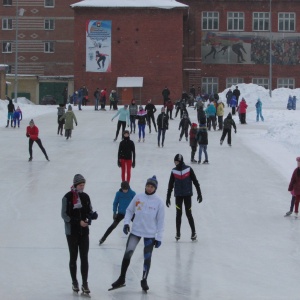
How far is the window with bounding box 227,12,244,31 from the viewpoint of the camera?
76.2 meters

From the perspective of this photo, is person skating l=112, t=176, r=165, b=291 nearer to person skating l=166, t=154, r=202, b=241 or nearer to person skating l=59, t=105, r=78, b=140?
person skating l=166, t=154, r=202, b=241

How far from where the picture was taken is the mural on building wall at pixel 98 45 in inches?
2741

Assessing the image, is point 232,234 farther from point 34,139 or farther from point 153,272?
point 34,139

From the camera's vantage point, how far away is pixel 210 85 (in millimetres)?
76625

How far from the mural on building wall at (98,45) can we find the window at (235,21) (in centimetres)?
1161

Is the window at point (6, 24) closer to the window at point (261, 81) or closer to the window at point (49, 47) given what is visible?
the window at point (49, 47)

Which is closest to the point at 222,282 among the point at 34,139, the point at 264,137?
the point at 34,139

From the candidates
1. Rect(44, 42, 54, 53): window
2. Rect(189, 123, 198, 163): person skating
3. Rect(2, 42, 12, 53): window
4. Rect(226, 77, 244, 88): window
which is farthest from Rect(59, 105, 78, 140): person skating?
Rect(2, 42, 12, 53): window

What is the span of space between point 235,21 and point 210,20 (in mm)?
2088

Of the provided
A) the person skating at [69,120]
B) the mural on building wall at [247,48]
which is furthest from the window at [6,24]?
the person skating at [69,120]

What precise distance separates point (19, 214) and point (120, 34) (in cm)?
5207

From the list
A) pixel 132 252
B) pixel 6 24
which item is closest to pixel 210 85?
pixel 6 24

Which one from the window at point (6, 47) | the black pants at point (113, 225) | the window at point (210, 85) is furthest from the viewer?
the window at point (6, 47)

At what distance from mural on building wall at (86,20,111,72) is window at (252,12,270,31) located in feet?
44.1
